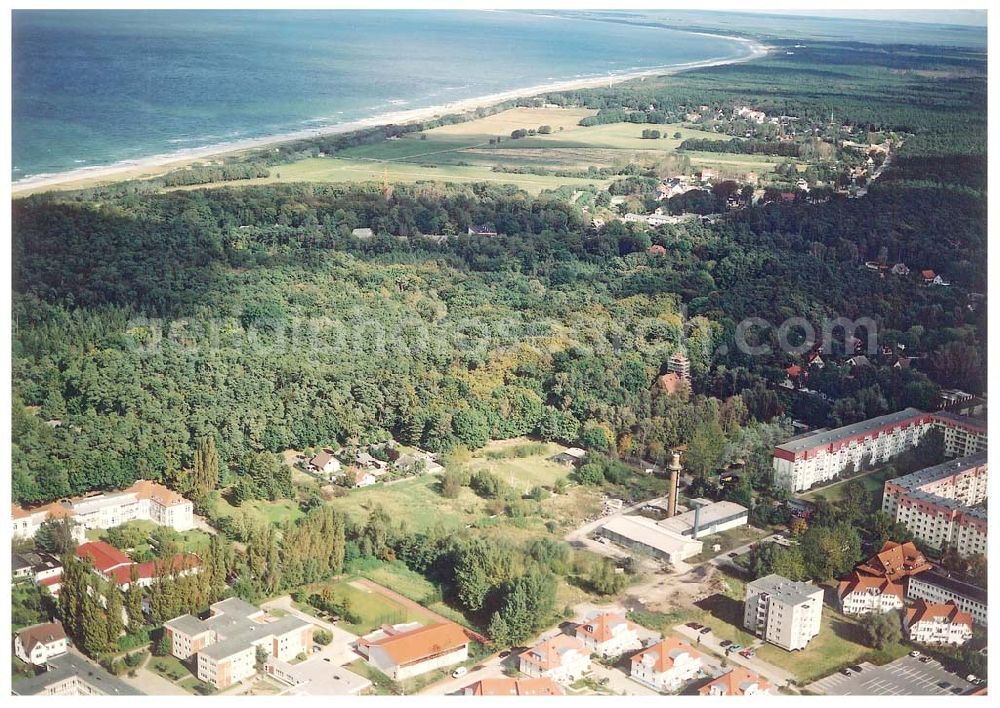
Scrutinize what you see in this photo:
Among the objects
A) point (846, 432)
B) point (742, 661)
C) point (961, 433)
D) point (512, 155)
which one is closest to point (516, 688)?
point (742, 661)

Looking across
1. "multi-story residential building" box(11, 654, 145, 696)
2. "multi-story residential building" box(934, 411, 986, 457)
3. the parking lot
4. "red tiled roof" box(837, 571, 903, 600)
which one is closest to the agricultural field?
"multi-story residential building" box(934, 411, 986, 457)

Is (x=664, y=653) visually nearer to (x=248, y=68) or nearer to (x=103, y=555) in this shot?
(x=103, y=555)

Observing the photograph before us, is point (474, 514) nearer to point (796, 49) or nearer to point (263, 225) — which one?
point (263, 225)

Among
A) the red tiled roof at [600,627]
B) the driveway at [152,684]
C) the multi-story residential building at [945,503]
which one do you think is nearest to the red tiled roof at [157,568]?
the driveway at [152,684]

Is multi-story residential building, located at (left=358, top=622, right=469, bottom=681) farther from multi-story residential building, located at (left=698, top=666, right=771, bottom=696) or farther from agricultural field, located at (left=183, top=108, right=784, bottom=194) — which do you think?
agricultural field, located at (left=183, top=108, right=784, bottom=194)

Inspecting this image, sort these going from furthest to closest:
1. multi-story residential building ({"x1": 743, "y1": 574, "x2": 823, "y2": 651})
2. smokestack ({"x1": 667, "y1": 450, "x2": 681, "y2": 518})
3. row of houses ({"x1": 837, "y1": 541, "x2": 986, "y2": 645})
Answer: smokestack ({"x1": 667, "y1": 450, "x2": 681, "y2": 518}) → row of houses ({"x1": 837, "y1": 541, "x2": 986, "y2": 645}) → multi-story residential building ({"x1": 743, "y1": 574, "x2": 823, "y2": 651})

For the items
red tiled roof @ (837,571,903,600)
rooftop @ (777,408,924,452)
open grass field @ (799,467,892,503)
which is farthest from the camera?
rooftop @ (777,408,924,452)
